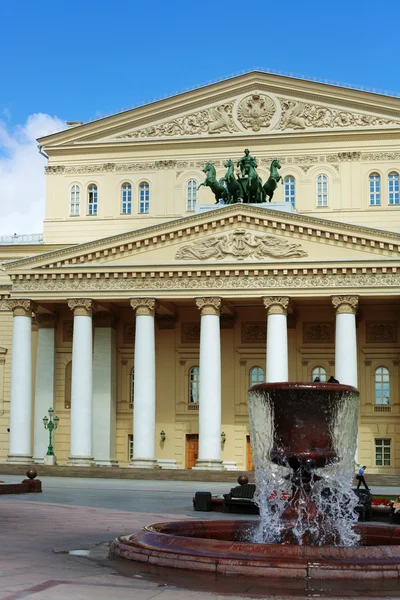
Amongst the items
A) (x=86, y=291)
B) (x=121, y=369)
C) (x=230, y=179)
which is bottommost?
(x=121, y=369)

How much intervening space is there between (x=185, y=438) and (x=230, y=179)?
14.5 metres

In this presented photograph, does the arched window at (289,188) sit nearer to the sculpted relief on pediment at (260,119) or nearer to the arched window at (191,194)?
the sculpted relief on pediment at (260,119)

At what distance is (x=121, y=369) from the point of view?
55188 millimetres

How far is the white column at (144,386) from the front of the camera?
48.9 m

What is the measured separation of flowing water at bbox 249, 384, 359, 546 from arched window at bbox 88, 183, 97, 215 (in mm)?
45371

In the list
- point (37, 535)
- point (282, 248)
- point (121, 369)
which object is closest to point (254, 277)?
point (282, 248)

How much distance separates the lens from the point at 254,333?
54.5 m

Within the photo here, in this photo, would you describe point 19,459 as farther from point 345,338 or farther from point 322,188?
point 322,188

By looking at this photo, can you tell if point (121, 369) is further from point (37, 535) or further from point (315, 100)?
point (37, 535)

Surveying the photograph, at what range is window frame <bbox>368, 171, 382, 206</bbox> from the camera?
5709 cm

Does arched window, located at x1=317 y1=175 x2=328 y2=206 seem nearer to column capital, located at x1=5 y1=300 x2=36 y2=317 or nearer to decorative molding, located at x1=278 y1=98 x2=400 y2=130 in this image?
decorative molding, located at x1=278 y1=98 x2=400 y2=130

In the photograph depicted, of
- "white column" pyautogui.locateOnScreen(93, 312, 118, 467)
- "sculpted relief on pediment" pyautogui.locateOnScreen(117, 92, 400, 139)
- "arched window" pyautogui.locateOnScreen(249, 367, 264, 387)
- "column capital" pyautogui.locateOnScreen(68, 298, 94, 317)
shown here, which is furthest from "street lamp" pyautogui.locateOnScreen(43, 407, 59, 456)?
"sculpted relief on pediment" pyautogui.locateOnScreen(117, 92, 400, 139)

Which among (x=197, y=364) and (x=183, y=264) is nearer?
(x=183, y=264)

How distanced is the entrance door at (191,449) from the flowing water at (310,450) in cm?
3825
